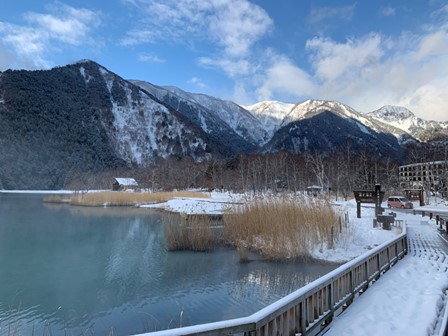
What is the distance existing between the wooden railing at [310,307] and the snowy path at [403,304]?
0.20m

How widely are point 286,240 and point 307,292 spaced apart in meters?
8.50

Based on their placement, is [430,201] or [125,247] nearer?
[125,247]

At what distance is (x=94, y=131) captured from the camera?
12575cm

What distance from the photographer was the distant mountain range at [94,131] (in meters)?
102

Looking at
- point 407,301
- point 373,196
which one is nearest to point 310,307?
point 407,301

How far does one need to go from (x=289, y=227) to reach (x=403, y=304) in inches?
283

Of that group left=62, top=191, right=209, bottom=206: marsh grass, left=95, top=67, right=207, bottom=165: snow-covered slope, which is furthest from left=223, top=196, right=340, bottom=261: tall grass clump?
left=95, top=67, right=207, bottom=165: snow-covered slope

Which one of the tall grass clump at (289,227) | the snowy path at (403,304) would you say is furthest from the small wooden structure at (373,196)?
the snowy path at (403,304)

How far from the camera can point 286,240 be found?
13.0 m

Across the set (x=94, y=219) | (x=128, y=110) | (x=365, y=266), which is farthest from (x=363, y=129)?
(x=365, y=266)

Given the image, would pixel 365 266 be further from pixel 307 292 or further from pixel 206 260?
pixel 206 260

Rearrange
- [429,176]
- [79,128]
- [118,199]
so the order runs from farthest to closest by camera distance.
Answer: [79,128], [429,176], [118,199]

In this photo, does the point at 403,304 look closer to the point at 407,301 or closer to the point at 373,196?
the point at 407,301

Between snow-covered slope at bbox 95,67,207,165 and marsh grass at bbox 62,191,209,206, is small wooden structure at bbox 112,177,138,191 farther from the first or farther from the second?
snow-covered slope at bbox 95,67,207,165
